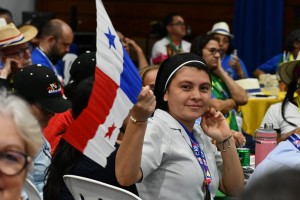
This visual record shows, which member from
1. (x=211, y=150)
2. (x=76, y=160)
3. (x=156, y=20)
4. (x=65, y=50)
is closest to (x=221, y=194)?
(x=211, y=150)

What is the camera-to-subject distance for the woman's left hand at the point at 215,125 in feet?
10.9

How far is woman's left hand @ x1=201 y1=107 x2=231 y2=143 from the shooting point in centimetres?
333

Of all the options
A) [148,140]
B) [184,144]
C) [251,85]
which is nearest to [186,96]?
[184,144]

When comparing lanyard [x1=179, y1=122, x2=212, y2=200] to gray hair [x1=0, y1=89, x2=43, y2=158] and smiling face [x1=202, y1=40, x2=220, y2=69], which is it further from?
smiling face [x1=202, y1=40, x2=220, y2=69]

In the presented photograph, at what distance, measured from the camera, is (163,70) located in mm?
3223

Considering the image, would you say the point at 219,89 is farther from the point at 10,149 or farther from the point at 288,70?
the point at 10,149

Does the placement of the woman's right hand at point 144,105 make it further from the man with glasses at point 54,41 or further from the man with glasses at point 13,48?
the man with glasses at point 54,41

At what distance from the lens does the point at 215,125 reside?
133 inches

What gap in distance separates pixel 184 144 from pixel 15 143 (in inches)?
57.3

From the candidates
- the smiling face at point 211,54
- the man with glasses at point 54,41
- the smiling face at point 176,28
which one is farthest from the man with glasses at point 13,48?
the smiling face at point 176,28

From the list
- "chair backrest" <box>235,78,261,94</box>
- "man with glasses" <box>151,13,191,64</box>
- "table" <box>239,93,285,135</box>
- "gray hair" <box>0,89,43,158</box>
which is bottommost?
"table" <box>239,93,285,135</box>

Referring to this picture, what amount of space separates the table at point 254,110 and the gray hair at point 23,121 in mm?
4851

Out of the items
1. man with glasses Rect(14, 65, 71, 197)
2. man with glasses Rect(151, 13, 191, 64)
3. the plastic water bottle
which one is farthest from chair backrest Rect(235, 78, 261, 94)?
man with glasses Rect(14, 65, 71, 197)

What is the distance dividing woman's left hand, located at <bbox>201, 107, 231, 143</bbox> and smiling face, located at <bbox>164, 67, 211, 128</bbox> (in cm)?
15
